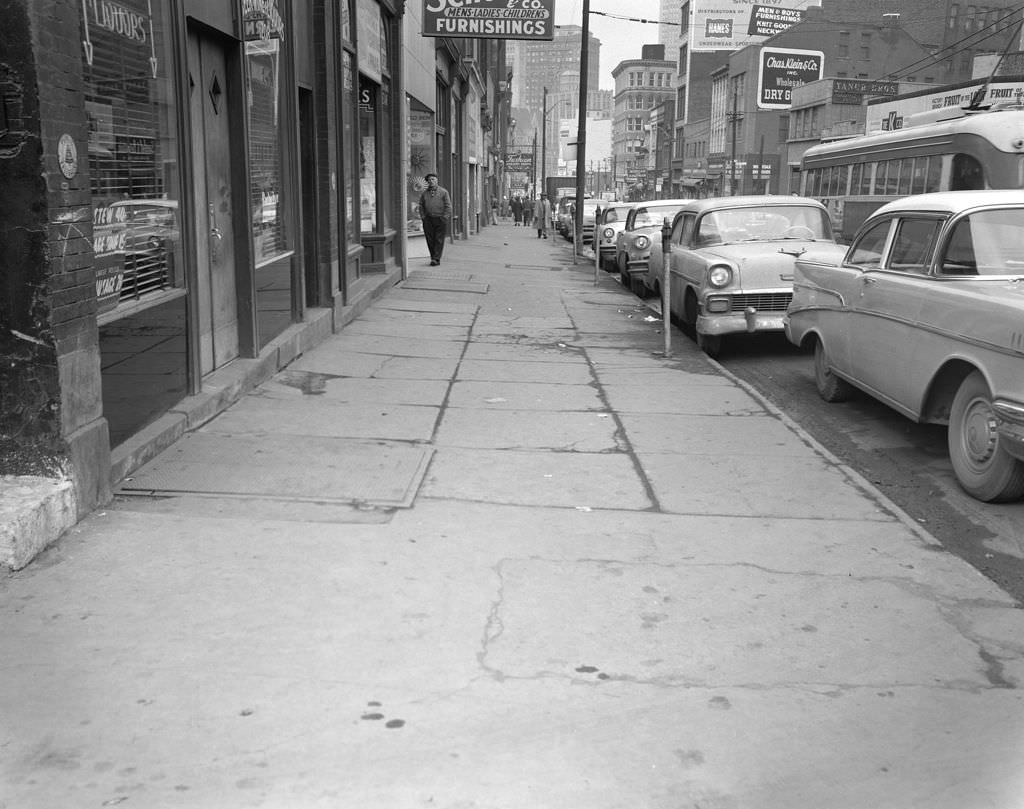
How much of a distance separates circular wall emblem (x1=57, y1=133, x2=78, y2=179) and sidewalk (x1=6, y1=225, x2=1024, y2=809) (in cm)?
165

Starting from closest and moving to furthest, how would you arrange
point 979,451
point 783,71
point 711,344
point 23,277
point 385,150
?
point 23,277 → point 979,451 → point 711,344 → point 385,150 → point 783,71

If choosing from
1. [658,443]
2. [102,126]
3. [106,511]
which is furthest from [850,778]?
[102,126]

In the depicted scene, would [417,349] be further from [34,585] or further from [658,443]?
[34,585]

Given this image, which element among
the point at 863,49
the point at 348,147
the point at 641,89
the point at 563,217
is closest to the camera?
the point at 348,147

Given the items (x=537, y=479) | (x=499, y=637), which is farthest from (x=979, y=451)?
(x=499, y=637)

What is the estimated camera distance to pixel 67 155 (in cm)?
459

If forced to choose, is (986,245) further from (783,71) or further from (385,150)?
(783,71)

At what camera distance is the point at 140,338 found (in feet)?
19.4

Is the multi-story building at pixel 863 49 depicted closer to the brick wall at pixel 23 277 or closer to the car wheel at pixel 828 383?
the car wheel at pixel 828 383

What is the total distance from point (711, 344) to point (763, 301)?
73cm

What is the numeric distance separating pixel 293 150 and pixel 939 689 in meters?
8.11

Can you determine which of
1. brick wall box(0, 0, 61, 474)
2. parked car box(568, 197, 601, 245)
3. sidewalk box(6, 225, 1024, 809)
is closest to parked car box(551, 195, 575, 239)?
parked car box(568, 197, 601, 245)

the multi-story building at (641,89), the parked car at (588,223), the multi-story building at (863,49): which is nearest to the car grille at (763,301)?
the parked car at (588,223)

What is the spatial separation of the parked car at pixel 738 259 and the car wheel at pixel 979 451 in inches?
152
